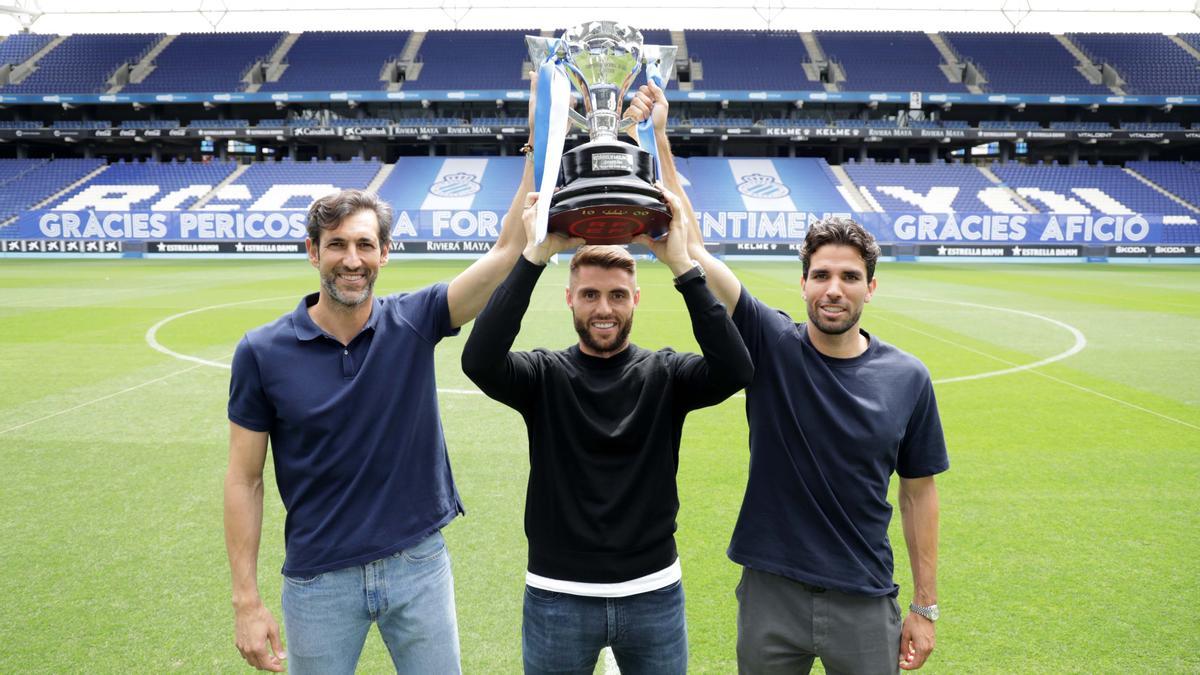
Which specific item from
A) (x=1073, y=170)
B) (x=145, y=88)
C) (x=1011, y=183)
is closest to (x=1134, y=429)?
(x=1011, y=183)

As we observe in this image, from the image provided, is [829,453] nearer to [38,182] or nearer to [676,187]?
[676,187]

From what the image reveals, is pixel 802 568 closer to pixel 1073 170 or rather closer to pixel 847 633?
pixel 847 633

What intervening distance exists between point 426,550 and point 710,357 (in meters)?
Answer: 1.29

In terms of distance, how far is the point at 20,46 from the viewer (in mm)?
52750

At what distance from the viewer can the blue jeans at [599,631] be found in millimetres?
2578

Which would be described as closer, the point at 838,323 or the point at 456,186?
the point at 838,323

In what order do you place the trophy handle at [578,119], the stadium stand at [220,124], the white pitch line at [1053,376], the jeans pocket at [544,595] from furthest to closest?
the stadium stand at [220,124]
the white pitch line at [1053,376]
the trophy handle at [578,119]
the jeans pocket at [544,595]

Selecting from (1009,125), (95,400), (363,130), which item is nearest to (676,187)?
(95,400)

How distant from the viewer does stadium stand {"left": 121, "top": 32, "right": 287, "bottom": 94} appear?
159ft

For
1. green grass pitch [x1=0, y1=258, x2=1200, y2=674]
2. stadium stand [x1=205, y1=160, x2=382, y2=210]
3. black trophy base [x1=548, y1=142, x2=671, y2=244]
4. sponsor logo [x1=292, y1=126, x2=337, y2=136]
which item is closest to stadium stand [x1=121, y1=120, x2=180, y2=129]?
stadium stand [x1=205, y1=160, x2=382, y2=210]

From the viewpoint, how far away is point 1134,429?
26.3ft

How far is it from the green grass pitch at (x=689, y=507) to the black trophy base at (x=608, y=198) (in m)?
2.46

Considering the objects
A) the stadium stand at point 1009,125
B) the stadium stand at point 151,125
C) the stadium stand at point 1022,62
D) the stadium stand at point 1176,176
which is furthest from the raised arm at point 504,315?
the stadium stand at point 1022,62

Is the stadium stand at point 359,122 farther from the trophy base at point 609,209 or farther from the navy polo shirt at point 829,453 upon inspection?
the navy polo shirt at point 829,453
